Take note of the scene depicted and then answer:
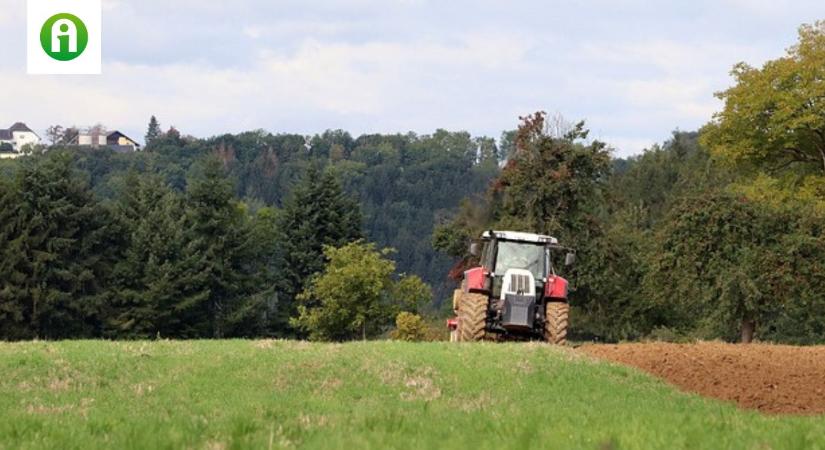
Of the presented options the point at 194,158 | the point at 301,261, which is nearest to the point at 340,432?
the point at 301,261

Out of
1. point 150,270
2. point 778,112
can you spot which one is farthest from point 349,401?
point 150,270

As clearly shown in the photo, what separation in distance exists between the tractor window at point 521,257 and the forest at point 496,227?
1766 centimetres

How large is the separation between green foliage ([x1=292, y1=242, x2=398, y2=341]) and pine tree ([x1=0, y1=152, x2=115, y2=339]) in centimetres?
1252

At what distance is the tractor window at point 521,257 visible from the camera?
85.9ft

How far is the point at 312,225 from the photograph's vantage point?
76.3m

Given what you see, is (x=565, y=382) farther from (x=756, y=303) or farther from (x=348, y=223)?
(x=348, y=223)

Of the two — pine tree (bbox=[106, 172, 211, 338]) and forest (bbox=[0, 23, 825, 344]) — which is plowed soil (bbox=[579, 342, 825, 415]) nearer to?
forest (bbox=[0, 23, 825, 344])

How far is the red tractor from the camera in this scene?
24.8 metres

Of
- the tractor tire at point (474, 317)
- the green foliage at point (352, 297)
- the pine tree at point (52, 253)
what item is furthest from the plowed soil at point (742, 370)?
the pine tree at point (52, 253)

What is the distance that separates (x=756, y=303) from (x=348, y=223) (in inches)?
1529

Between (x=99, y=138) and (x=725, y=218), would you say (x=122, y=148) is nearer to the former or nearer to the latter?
(x=99, y=138)

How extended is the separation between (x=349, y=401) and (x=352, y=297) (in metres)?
44.6

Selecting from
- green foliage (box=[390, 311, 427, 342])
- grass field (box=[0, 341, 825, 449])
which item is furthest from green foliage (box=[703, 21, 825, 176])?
grass field (box=[0, 341, 825, 449])

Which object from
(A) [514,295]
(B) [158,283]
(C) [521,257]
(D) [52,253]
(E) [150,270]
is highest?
(C) [521,257]
